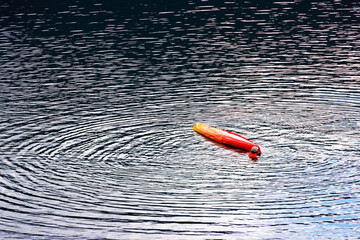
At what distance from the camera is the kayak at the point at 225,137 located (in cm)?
2991

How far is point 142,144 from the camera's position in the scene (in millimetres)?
31266

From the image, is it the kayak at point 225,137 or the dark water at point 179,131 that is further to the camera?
the kayak at point 225,137

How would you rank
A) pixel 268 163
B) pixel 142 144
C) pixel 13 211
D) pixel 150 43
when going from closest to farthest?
pixel 13 211
pixel 268 163
pixel 142 144
pixel 150 43

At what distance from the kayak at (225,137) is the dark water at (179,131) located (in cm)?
45

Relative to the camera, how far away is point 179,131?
33.6 metres

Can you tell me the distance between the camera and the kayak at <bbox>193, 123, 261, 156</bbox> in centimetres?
2991

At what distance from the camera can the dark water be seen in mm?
23219

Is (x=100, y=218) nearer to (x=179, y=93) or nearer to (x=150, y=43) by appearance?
(x=179, y=93)

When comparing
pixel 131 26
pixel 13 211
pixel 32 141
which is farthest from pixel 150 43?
pixel 13 211

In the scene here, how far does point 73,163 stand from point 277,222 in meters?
11.7

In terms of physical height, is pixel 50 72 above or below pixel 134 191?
below

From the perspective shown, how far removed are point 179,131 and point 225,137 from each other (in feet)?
11.8

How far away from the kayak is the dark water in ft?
1.48

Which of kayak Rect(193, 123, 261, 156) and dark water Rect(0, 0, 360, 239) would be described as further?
kayak Rect(193, 123, 261, 156)
